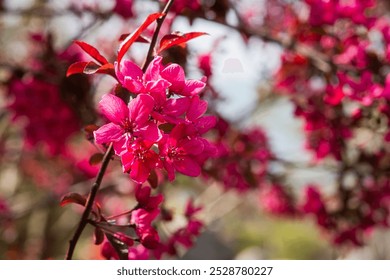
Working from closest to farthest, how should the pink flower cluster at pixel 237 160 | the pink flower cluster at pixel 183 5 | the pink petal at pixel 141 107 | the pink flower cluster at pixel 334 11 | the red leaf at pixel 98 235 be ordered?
the pink petal at pixel 141 107 < the red leaf at pixel 98 235 < the pink flower cluster at pixel 183 5 < the pink flower cluster at pixel 334 11 < the pink flower cluster at pixel 237 160

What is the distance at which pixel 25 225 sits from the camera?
5656 millimetres

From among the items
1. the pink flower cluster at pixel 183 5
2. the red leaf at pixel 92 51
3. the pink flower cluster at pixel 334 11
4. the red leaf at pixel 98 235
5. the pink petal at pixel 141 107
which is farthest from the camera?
the pink flower cluster at pixel 334 11

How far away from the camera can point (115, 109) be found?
1.16m

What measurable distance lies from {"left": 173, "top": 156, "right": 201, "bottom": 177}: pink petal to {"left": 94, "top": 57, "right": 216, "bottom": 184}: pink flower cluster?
0.02 m

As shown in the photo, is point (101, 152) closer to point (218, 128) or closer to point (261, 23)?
point (218, 128)

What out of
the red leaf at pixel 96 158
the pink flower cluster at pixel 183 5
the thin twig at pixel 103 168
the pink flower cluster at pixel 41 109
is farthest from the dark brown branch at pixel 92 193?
the pink flower cluster at pixel 41 109

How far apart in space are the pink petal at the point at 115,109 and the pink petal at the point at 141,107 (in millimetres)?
45

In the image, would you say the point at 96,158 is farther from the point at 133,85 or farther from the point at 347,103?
the point at 347,103

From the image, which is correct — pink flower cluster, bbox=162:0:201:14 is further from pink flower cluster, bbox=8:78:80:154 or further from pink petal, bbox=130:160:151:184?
pink petal, bbox=130:160:151:184

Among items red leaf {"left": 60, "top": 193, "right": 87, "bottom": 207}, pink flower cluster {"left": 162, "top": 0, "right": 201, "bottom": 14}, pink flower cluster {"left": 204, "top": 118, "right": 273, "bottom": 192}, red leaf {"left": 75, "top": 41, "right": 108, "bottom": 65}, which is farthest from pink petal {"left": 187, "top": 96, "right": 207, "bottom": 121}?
pink flower cluster {"left": 204, "top": 118, "right": 273, "bottom": 192}

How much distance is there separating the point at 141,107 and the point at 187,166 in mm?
216

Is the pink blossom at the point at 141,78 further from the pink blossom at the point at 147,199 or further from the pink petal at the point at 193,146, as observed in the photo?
the pink blossom at the point at 147,199

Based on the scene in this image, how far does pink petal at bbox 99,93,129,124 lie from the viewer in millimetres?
1147

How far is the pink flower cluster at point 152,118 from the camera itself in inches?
43.8
